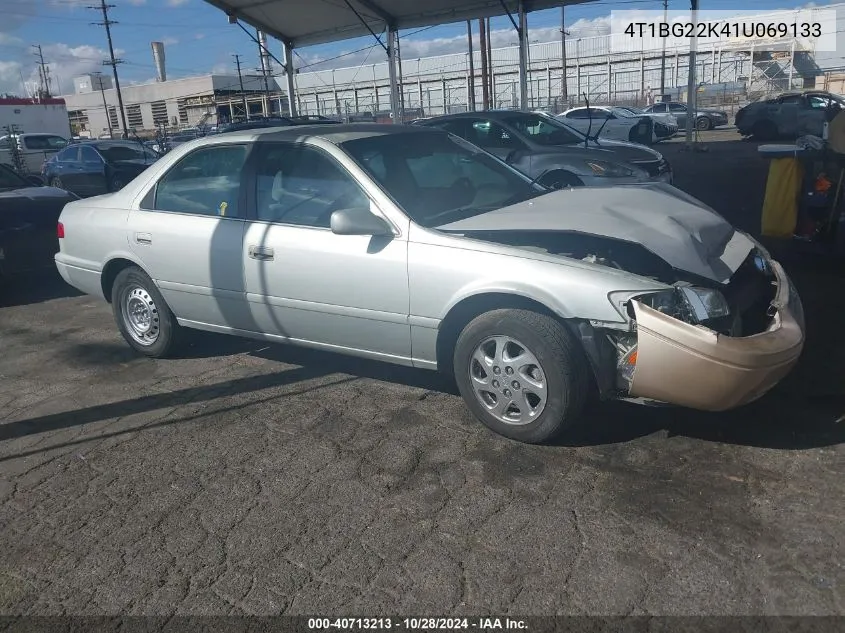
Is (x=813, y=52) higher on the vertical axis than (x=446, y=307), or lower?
higher

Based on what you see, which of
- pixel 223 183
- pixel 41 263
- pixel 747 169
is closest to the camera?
pixel 223 183

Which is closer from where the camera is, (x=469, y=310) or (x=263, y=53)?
(x=469, y=310)

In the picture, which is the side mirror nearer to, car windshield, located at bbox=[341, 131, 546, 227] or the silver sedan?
the silver sedan

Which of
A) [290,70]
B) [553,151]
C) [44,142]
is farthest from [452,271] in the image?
[44,142]

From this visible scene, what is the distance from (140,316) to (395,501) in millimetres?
3048

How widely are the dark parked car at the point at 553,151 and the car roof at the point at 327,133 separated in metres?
4.16

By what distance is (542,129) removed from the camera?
36.2 feet

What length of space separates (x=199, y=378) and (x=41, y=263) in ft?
12.7

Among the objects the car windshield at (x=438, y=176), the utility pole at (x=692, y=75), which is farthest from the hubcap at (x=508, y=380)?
the utility pole at (x=692, y=75)

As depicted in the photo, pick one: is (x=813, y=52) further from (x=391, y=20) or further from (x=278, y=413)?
(x=278, y=413)

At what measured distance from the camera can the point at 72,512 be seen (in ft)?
11.5

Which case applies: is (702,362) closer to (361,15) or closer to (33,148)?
(361,15)

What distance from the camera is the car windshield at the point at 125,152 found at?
61.1ft

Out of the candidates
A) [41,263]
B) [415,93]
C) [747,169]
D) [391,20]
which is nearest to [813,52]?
[415,93]
